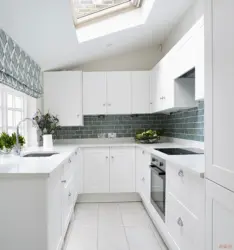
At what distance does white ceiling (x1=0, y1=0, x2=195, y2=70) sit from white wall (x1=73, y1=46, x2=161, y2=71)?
186mm

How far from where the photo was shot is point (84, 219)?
3217mm

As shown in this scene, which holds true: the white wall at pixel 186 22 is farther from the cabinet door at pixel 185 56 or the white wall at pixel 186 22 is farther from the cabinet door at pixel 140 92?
the cabinet door at pixel 140 92

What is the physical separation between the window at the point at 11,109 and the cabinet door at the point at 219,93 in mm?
2330

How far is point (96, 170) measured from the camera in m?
3.95

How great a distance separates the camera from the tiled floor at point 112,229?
253 cm

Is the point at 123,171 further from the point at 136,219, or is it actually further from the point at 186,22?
the point at 186,22

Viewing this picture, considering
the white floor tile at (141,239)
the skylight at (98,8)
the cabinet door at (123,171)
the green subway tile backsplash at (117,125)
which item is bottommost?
the white floor tile at (141,239)

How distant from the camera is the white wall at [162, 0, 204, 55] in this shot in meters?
2.73

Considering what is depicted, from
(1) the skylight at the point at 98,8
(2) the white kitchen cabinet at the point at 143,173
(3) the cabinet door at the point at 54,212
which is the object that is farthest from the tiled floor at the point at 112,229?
(1) the skylight at the point at 98,8

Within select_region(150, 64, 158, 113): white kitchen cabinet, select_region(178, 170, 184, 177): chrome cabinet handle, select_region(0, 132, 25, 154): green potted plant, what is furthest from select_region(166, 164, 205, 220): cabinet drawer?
select_region(150, 64, 158, 113): white kitchen cabinet

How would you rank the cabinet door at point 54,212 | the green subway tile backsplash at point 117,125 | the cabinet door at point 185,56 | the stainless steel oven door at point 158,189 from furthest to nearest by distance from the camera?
the green subway tile backsplash at point 117,125
the stainless steel oven door at point 158,189
the cabinet door at point 185,56
the cabinet door at point 54,212

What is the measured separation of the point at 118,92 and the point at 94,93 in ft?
1.29

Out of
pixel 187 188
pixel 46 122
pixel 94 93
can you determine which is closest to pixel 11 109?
pixel 46 122

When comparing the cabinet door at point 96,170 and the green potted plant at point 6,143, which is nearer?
the green potted plant at point 6,143
